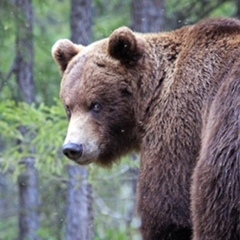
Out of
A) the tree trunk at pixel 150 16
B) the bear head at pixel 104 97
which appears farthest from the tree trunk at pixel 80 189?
the bear head at pixel 104 97

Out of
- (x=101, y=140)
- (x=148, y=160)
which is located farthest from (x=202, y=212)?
(x=101, y=140)

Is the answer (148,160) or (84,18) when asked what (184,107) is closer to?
(148,160)

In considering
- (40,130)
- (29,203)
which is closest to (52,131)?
(40,130)

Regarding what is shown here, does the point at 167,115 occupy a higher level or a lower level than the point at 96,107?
lower

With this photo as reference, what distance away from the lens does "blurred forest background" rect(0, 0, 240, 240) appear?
11062 mm

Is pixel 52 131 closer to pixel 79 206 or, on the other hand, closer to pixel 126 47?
pixel 79 206

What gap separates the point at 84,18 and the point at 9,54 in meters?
6.16

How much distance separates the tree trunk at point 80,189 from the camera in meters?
10.8

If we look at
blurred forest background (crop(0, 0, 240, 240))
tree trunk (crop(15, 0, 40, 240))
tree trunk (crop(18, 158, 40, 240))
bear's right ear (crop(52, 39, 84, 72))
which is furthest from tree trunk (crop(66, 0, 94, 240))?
bear's right ear (crop(52, 39, 84, 72))

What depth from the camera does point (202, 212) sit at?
583 cm

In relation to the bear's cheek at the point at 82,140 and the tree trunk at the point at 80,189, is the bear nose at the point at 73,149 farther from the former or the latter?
the tree trunk at the point at 80,189

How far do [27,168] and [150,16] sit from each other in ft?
9.94

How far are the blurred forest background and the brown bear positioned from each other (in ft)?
3.87

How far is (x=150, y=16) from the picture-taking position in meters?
11.6
